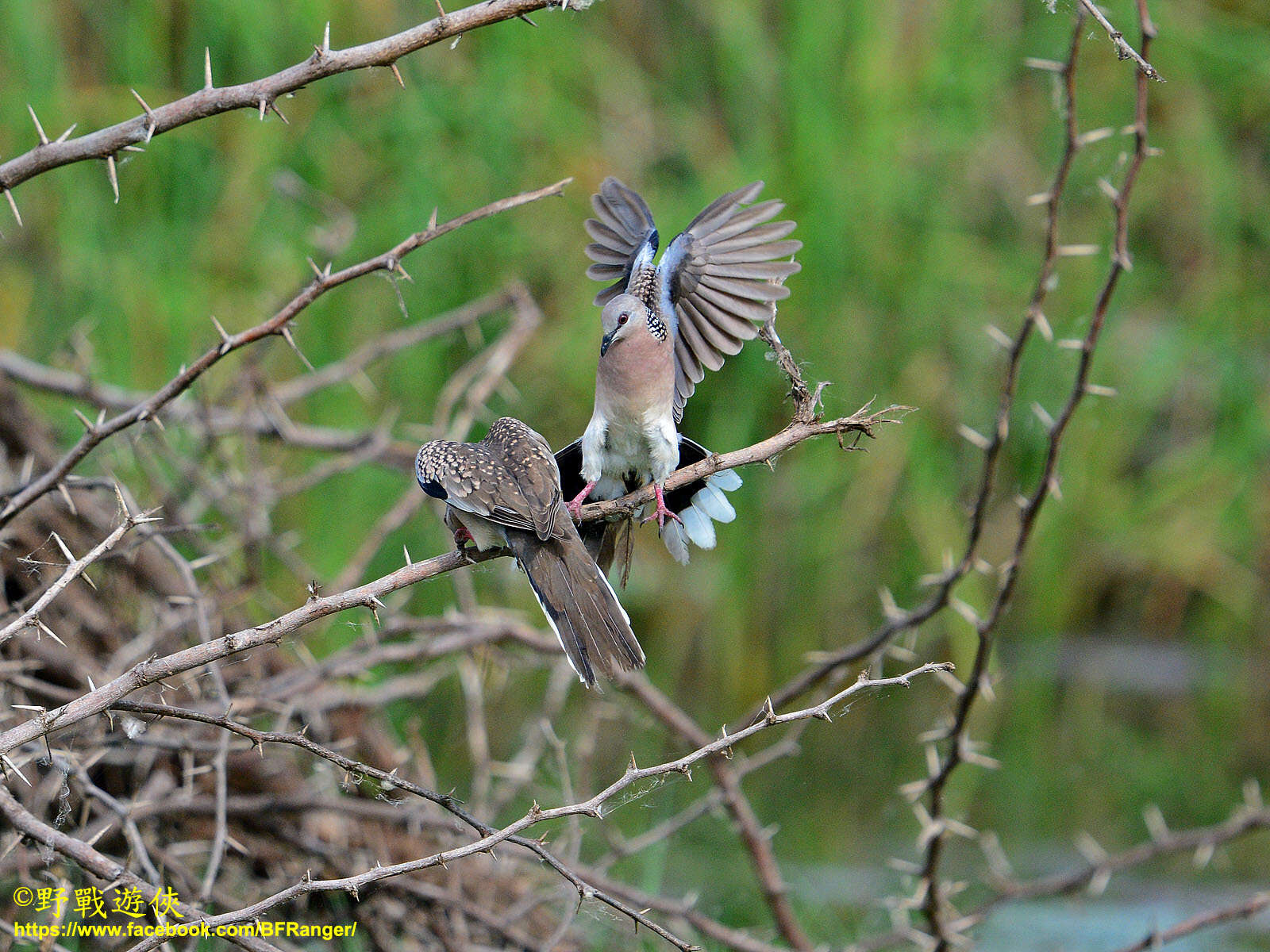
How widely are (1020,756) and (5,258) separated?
454cm

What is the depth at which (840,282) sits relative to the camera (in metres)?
5.82

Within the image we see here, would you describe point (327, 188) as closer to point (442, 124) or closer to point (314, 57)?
point (442, 124)

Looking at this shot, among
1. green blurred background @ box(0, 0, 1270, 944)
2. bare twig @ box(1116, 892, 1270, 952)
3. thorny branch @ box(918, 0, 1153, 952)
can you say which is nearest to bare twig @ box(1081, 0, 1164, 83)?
thorny branch @ box(918, 0, 1153, 952)

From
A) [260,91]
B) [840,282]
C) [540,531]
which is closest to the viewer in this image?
[260,91]

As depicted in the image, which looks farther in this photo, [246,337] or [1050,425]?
[1050,425]

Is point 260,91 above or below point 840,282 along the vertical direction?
above

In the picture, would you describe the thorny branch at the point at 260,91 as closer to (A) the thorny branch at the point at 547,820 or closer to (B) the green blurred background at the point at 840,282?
(A) the thorny branch at the point at 547,820

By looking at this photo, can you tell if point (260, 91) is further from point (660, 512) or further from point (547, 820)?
point (547, 820)

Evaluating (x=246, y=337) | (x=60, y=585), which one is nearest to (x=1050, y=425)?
(x=246, y=337)

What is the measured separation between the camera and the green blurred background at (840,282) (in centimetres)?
524

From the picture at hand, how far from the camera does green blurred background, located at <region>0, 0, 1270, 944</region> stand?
5238 mm

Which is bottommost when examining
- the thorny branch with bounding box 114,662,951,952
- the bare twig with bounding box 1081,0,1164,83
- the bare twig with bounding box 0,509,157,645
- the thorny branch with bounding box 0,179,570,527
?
the thorny branch with bounding box 114,662,951,952

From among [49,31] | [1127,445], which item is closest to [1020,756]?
[1127,445]

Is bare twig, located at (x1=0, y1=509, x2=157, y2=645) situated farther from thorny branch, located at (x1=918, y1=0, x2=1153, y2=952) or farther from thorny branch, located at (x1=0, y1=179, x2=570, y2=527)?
thorny branch, located at (x1=918, y1=0, x2=1153, y2=952)
